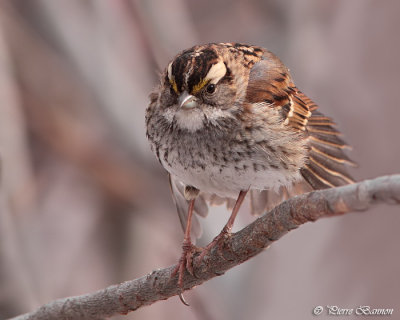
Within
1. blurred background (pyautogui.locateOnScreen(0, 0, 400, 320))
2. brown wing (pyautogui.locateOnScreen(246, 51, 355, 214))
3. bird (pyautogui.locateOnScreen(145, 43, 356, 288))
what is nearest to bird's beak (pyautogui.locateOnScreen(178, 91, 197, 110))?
bird (pyautogui.locateOnScreen(145, 43, 356, 288))

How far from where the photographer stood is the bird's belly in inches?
157

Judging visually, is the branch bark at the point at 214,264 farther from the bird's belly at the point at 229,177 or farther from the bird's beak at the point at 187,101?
the bird's beak at the point at 187,101

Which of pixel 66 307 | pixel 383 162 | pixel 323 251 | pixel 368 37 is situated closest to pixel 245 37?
pixel 368 37

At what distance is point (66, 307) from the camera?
3799mm

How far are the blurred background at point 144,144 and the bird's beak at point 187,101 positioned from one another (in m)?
1.76

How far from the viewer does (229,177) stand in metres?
4.00

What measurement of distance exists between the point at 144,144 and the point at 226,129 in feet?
7.63

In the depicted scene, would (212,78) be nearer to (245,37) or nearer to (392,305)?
(392,305)

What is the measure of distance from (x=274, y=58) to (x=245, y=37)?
296cm

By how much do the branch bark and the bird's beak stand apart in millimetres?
797

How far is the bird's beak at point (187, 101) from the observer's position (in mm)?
3938
